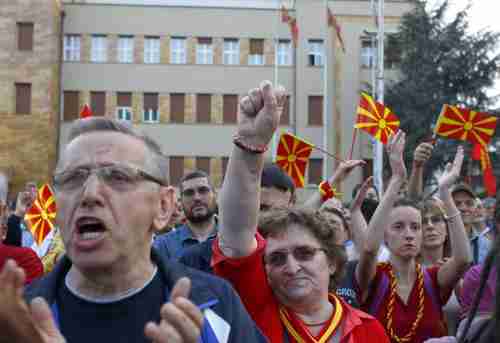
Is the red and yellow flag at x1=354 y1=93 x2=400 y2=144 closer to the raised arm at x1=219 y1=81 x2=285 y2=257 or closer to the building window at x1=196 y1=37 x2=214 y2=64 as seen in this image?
the raised arm at x1=219 y1=81 x2=285 y2=257

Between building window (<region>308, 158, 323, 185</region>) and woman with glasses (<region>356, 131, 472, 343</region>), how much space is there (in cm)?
3217

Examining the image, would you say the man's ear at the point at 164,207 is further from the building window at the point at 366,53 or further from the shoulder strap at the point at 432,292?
the building window at the point at 366,53

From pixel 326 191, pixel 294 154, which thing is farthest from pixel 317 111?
pixel 326 191

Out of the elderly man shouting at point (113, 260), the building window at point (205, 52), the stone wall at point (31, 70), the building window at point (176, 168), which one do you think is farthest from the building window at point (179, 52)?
the elderly man shouting at point (113, 260)

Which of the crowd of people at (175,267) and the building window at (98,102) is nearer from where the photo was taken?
the crowd of people at (175,267)

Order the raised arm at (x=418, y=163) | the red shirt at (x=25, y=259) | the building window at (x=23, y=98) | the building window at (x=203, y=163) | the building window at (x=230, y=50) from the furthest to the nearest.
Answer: the building window at (x=230, y=50)
the building window at (x=203, y=163)
the building window at (x=23, y=98)
the raised arm at (x=418, y=163)
the red shirt at (x=25, y=259)

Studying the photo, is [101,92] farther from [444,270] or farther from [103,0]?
[444,270]

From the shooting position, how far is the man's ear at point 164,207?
8.72 feet

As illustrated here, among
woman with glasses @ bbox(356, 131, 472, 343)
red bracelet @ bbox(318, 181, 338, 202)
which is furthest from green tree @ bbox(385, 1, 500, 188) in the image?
woman with glasses @ bbox(356, 131, 472, 343)

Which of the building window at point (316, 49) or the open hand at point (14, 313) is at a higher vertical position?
the building window at point (316, 49)

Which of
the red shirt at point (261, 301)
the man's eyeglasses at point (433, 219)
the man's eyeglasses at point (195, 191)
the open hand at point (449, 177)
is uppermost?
the open hand at point (449, 177)

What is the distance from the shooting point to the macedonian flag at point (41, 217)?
8.72 m

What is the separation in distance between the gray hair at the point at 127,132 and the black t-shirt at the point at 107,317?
0.43 metres

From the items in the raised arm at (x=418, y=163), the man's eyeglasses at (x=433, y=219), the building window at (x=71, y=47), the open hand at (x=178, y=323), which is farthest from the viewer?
the building window at (x=71, y=47)
